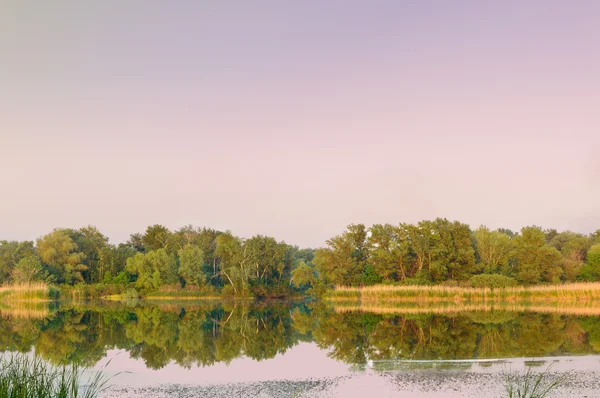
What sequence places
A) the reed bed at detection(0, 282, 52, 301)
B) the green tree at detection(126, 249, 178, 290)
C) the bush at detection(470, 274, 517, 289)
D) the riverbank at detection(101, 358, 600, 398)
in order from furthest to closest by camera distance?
the green tree at detection(126, 249, 178, 290)
the reed bed at detection(0, 282, 52, 301)
the bush at detection(470, 274, 517, 289)
the riverbank at detection(101, 358, 600, 398)

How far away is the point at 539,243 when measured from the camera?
55.3m

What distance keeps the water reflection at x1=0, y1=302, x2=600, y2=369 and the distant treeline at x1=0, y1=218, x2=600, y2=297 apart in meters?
A: 23.1

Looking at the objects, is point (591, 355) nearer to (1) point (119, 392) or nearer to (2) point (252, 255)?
(1) point (119, 392)

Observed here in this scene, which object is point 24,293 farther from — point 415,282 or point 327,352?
point 327,352

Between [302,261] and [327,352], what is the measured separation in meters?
50.2

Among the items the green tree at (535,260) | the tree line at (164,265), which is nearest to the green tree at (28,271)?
the tree line at (164,265)

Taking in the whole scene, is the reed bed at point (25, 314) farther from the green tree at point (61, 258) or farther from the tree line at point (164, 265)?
the green tree at point (61, 258)

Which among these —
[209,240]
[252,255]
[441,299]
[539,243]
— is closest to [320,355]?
[441,299]

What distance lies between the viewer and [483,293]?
46.9m

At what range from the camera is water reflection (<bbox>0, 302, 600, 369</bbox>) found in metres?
18.5

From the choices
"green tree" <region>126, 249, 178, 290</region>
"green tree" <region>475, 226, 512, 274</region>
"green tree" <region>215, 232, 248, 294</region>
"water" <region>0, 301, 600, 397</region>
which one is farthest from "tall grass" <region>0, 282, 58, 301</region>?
"green tree" <region>475, 226, 512, 274</region>

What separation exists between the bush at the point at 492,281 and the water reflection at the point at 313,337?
55.7ft

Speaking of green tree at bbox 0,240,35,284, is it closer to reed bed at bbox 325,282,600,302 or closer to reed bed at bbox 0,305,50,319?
reed bed at bbox 0,305,50,319

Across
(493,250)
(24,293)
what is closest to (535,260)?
(493,250)
